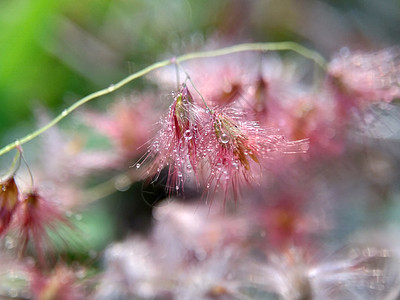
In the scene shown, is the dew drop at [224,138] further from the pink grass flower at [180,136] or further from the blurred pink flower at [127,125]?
the blurred pink flower at [127,125]

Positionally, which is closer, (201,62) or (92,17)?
(201,62)

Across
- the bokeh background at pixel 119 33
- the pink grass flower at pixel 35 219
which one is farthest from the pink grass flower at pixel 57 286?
the bokeh background at pixel 119 33

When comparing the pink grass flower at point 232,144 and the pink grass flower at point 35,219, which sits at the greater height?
the pink grass flower at point 232,144

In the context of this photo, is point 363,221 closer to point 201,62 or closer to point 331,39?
point 201,62

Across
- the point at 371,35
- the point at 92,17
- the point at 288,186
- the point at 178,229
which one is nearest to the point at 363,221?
the point at 288,186

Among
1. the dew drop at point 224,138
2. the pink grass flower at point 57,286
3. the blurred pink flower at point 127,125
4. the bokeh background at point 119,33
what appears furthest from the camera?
the bokeh background at point 119,33

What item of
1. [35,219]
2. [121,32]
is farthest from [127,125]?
[121,32]
